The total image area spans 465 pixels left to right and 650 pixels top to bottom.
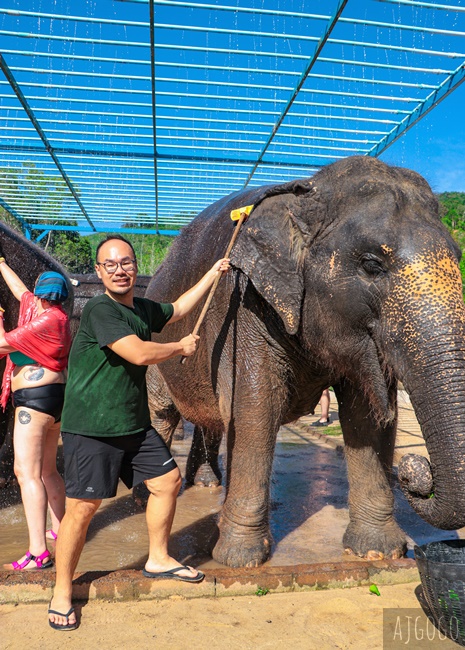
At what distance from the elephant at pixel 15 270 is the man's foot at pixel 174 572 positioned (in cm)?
272

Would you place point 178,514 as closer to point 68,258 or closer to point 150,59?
point 150,59

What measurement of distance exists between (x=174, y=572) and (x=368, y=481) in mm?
1629

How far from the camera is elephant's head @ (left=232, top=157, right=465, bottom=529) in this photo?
2926mm

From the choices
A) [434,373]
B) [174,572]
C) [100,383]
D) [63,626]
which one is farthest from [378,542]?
[100,383]

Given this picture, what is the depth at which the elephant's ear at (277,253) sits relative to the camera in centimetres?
366

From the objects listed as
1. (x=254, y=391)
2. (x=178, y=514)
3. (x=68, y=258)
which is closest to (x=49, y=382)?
(x=254, y=391)

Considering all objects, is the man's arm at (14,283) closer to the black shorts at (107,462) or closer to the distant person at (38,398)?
the distant person at (38,398)

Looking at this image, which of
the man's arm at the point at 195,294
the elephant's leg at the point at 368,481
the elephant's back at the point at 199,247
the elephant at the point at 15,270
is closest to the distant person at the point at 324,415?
the elephant's back at the point at 199,247

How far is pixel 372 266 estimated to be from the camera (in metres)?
3.31

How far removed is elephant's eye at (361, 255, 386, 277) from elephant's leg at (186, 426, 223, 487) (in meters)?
3.64

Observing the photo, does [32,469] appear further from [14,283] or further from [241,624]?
[241,624]

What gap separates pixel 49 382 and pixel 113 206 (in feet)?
37.1

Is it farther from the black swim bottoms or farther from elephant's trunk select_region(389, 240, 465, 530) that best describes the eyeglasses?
elephant's trunk select_region(389, 240, 465, 530)

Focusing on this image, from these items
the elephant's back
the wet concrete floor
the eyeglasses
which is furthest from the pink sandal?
the elephant's back
